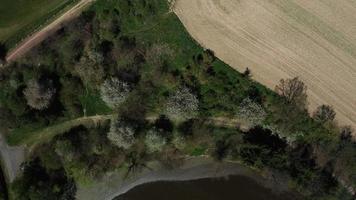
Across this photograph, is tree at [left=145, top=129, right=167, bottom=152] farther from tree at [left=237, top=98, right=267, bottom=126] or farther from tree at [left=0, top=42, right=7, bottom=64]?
tree at [left=0, top=42, right=7, bottom=64]

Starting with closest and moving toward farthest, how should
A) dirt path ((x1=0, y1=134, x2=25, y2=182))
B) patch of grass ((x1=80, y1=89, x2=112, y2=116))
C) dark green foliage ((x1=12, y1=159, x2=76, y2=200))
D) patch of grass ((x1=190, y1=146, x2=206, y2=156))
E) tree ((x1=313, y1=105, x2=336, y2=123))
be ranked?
dark green foliage ((x1=12, y1=159, x2=76, y2=200)) → dirt path ((x1=0, y1=134, x2=25, y2=182)) → patch of grass ((x1=80, y1=89, x2=112, y2=116)) → tree ((x1=313, y1=105, x2=336, y2=123)) → patch of grass ((x1=190, y1=146, x2=206, y2=156))

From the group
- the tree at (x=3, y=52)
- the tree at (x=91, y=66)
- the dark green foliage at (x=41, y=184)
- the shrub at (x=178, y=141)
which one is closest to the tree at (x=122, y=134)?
the shrub at (x=178, y=141)

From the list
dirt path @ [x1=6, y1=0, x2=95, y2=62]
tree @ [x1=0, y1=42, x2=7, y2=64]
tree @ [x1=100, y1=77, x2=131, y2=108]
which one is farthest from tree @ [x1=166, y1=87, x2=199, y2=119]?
tree @ [x1=0, y1=42, x2=7, y2=64]

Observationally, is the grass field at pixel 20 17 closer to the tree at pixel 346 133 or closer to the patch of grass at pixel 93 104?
the patch of grass at pixel 93 104

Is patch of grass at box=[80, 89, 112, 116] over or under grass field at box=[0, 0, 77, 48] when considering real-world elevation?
under

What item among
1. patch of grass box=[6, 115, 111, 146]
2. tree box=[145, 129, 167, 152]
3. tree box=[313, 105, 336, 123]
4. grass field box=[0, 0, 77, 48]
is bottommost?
patch of grass box=[6, 115, 111, 146]

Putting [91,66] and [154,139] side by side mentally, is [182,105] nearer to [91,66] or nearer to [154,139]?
[154,139]
